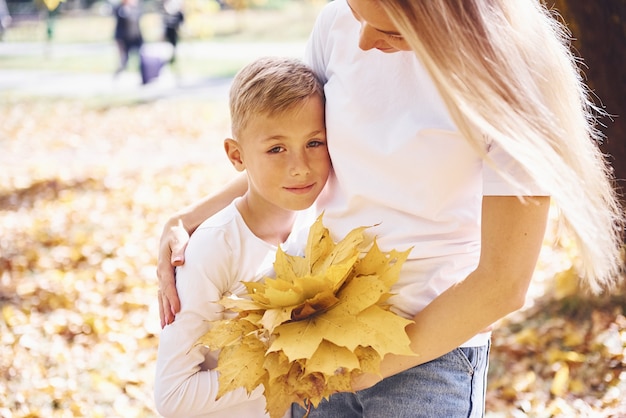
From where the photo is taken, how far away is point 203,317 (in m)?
1.85

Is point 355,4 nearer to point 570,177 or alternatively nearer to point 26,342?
point 570,177

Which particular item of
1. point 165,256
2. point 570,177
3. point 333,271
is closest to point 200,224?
point 165,256

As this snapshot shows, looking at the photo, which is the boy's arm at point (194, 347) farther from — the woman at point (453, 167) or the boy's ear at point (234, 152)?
the boy's ear at point (234, 152)

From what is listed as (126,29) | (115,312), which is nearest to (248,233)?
(115,312)

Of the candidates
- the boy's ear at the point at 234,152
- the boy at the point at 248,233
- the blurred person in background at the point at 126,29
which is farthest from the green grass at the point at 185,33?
the boy at the point at 248,233

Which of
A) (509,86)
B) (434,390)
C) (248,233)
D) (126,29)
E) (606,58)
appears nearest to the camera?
(509,86)

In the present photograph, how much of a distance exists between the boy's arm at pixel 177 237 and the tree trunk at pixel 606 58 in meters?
2.00

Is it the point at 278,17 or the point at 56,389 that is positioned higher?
the point at 56,389

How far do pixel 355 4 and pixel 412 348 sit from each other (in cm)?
74

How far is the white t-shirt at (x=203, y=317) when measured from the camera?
6.04 ft

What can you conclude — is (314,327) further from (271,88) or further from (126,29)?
(126,29)

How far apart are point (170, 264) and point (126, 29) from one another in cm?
1592

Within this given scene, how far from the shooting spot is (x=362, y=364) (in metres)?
1.58

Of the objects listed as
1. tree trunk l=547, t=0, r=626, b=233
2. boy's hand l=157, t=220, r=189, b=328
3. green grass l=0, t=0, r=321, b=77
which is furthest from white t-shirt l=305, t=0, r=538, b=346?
green grass l=0, t=0, r=321, b=77
